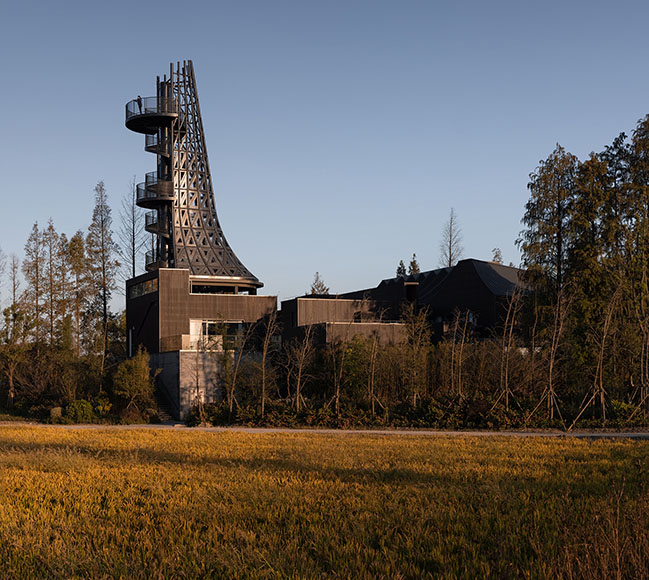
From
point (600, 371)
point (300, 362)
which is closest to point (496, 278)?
point (300, 362)

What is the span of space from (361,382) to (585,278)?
11.1 m

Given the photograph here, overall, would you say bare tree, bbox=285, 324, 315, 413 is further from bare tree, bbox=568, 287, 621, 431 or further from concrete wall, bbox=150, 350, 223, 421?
bare tree, bbox=568, 287, 621, 431

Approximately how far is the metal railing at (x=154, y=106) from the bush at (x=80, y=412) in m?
23.3

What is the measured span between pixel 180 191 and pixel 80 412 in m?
19.9

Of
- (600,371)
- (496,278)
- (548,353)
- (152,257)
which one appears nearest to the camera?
(600,371)

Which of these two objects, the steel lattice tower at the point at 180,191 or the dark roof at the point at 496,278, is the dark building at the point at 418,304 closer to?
the dark roof at the point at 496,278

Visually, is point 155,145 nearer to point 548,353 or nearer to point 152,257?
point 152,257

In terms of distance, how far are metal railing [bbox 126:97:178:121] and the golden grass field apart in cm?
3632

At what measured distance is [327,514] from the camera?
9.37 metres

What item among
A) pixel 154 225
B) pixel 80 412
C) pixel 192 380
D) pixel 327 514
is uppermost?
pixel 154 225

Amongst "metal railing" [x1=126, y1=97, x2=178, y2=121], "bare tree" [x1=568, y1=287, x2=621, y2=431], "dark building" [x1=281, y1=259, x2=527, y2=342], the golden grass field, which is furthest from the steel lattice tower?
the golden grass field

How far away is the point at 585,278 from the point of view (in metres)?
31.3

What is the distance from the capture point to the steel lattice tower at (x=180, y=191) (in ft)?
154

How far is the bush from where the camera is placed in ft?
107
